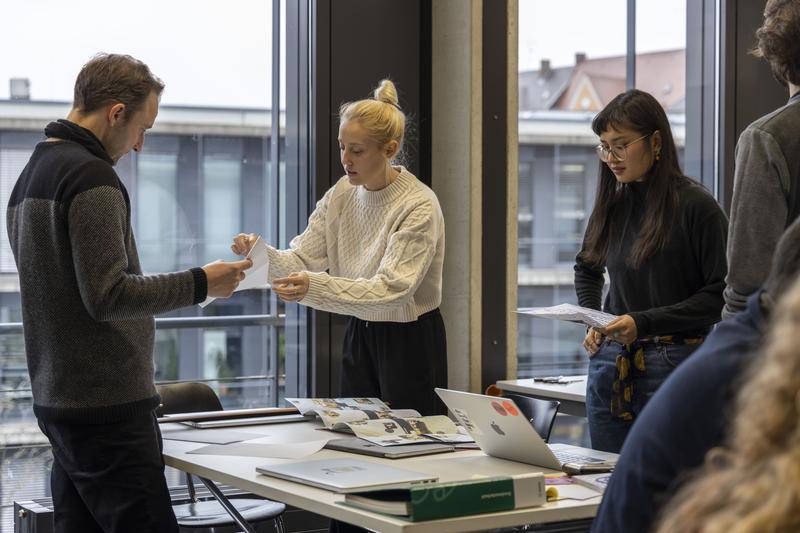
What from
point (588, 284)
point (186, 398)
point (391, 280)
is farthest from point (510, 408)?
point (186, 398)

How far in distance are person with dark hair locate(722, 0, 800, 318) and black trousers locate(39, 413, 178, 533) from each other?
1402 mm

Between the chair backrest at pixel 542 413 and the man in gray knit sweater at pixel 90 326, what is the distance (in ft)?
3.57

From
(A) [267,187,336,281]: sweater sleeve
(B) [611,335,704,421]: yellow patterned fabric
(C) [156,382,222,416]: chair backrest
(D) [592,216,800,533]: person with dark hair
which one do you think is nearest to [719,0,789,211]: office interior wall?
(B) [611,335,704,421]: yellow patterned fabric

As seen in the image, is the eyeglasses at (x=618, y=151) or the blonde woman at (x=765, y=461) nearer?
the blonde woman at (x=765, y=461)

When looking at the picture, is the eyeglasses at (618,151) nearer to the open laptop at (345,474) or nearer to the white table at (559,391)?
the white table at (559,391)

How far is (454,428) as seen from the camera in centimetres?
277

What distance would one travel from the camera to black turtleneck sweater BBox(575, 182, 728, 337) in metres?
2.88

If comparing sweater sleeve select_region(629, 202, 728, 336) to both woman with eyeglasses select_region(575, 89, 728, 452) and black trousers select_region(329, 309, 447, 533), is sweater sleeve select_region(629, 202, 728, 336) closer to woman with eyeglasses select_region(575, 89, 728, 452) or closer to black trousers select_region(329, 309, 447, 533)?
woman with eyeglasses select_region(575, 89, 728, 452)

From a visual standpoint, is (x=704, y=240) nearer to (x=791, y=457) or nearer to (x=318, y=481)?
(x=318, y=481)

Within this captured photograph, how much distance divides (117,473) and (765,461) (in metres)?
1.85

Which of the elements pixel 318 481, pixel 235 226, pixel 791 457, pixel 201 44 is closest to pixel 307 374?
pixel 235 226

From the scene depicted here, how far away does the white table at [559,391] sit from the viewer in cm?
385

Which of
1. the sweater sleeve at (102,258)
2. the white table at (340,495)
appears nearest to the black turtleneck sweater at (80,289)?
the sweater sleeve at (102,258)

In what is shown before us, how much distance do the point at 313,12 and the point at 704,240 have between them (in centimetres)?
192
